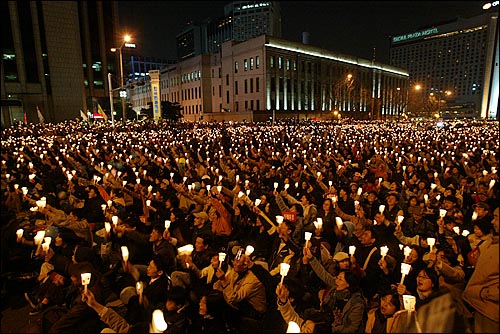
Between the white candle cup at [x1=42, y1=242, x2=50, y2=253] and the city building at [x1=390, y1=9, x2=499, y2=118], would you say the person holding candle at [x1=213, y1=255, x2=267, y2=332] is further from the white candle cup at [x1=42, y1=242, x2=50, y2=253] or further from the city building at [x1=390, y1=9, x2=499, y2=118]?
the city building at [x1=390, y1=9, x2=499, y2=118]

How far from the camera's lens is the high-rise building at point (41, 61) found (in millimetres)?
43000

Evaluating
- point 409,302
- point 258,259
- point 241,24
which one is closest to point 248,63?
point 258,259

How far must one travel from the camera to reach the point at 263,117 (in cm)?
5525

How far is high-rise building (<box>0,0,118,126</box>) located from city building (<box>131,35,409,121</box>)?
23889mm

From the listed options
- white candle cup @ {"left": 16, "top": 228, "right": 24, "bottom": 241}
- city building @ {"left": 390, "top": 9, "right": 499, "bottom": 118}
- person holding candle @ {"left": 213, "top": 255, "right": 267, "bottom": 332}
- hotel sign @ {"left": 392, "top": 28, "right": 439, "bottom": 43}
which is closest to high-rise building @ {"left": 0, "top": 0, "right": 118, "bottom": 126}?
white candle cup @ {"left": 16, "top": 228, "right": 24, "bottom": 241}

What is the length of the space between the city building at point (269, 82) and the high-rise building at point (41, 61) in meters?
23.9

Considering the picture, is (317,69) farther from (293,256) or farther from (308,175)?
(293,256)

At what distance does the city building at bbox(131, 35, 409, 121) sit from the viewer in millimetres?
58469

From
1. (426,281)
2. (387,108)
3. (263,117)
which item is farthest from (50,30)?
(387,108)

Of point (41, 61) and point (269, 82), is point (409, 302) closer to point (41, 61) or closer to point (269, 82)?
point (41, 61)

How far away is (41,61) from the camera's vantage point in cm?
4538

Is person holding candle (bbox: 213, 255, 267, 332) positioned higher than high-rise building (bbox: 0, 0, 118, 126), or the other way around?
high-rise building (bbox: 0, 0, 118, 126)

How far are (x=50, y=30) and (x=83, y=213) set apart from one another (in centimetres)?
4890

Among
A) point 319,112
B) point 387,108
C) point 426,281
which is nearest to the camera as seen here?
point 426,281
